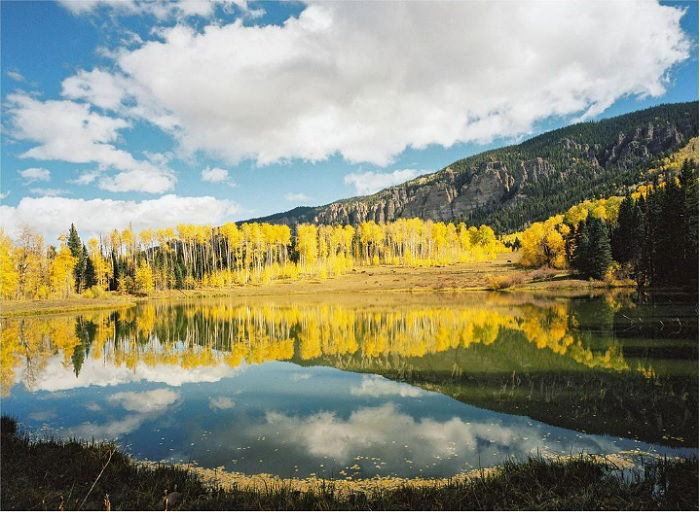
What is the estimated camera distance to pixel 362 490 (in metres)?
8.27

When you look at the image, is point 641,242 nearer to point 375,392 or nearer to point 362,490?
point 375,392

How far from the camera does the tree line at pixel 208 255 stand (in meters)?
69.2

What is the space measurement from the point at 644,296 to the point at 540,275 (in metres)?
29.3

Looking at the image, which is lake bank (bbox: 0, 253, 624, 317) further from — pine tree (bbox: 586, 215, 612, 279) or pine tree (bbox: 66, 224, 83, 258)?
pine tree (bbox: 66, 224, 83, 258)

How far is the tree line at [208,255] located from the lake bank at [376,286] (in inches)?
164

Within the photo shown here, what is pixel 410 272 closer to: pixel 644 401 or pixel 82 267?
pixel 82 267

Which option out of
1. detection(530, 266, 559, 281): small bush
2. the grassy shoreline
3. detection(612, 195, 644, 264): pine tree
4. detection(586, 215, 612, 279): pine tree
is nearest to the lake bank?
→ detection(530, 266, 559, 281): small bush

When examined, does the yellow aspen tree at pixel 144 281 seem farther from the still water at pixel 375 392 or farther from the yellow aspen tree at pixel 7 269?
the still water at pixel 375 392

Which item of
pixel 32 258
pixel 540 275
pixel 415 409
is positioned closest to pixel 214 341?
pixel 415 409

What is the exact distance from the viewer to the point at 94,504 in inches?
273

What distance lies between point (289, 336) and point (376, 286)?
4804 cm

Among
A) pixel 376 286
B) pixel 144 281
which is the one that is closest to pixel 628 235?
pixel 376 286

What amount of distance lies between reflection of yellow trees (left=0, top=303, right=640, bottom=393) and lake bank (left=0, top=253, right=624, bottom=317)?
15476 millimetres

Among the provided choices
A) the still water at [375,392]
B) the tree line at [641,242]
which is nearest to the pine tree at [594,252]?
the tree line at [641,242]
